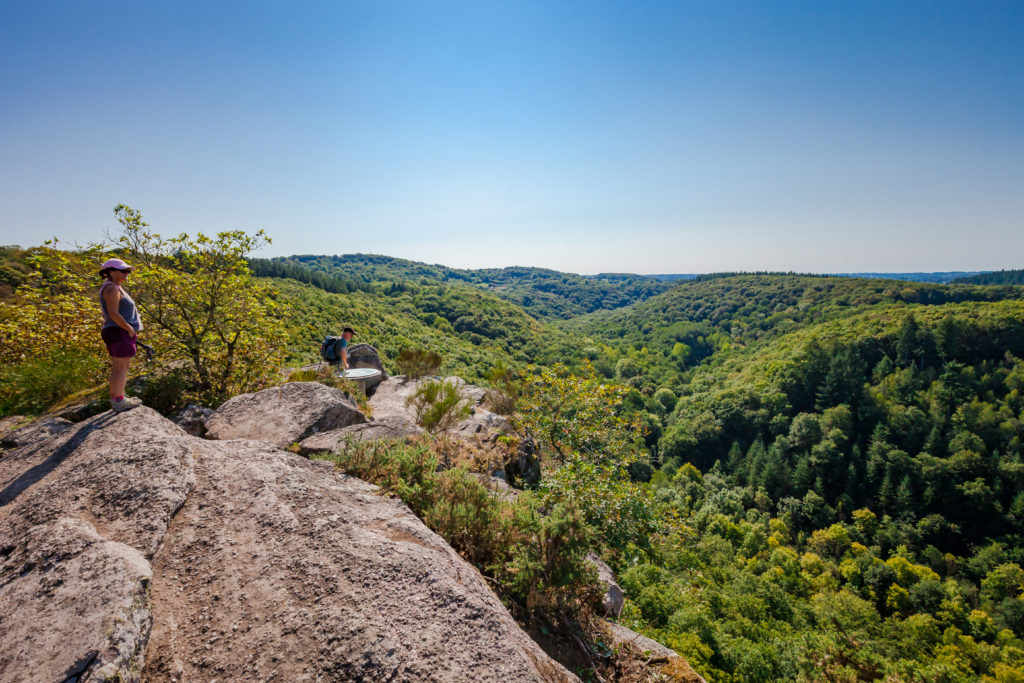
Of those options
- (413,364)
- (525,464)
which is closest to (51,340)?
(525,464)

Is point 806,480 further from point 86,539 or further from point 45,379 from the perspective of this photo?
point 45,379

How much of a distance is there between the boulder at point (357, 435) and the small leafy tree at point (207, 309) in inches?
→ 140

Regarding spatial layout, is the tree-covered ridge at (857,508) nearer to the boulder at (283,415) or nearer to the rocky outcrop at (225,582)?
the rocky outcrop at (225,582)

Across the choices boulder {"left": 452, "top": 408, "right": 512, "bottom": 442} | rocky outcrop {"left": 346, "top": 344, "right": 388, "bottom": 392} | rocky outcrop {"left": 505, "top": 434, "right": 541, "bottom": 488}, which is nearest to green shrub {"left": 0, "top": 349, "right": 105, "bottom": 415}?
boulder {"left": 452, "top": 408, "right": 512, "bottom": 442}

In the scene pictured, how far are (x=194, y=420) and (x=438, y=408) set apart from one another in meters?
3.98

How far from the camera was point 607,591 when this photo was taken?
4.61m

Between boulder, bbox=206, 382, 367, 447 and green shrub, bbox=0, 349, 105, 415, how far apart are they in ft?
9.82

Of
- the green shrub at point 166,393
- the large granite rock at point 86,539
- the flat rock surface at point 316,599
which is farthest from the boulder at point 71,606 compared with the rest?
the green shrub at point 166,393

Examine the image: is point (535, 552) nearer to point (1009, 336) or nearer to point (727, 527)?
point (727, 527)

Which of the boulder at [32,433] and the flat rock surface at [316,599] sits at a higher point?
the boulder at [32,433]

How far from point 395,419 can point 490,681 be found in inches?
185

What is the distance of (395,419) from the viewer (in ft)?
21.9

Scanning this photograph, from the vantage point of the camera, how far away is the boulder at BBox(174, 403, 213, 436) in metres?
5.95

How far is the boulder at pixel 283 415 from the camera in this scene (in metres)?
5.80
